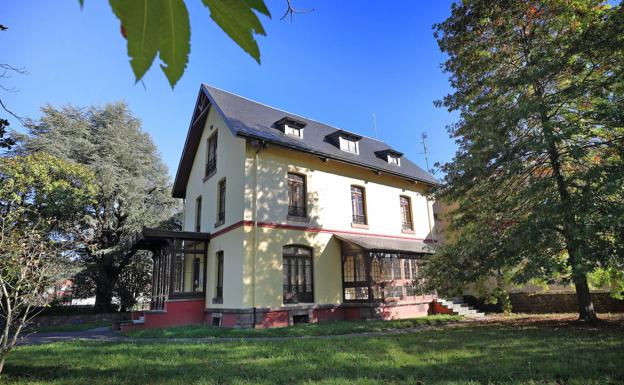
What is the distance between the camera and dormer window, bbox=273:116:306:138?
16.1m

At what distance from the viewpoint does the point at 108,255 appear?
21234mm

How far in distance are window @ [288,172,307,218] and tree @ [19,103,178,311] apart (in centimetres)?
987

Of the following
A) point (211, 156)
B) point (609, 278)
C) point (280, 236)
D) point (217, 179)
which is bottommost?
point (609, 278)

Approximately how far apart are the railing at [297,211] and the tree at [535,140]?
574 cm

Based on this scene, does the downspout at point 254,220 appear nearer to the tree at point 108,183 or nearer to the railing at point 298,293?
the railing at point 298,293

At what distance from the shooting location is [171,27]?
78cm

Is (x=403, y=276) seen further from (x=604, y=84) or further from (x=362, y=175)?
(x=604, y=84)

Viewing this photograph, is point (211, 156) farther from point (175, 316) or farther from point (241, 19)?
point (241, 19)

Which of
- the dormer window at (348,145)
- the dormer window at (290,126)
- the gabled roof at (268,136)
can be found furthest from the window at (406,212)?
the dormer window at (290,126)

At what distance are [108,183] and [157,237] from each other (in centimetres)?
816

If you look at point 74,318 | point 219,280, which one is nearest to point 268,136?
point 219,280

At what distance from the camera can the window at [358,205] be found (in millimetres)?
17078

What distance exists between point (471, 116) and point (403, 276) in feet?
25.6

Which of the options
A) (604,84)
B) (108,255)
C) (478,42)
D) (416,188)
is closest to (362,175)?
(416,188)
